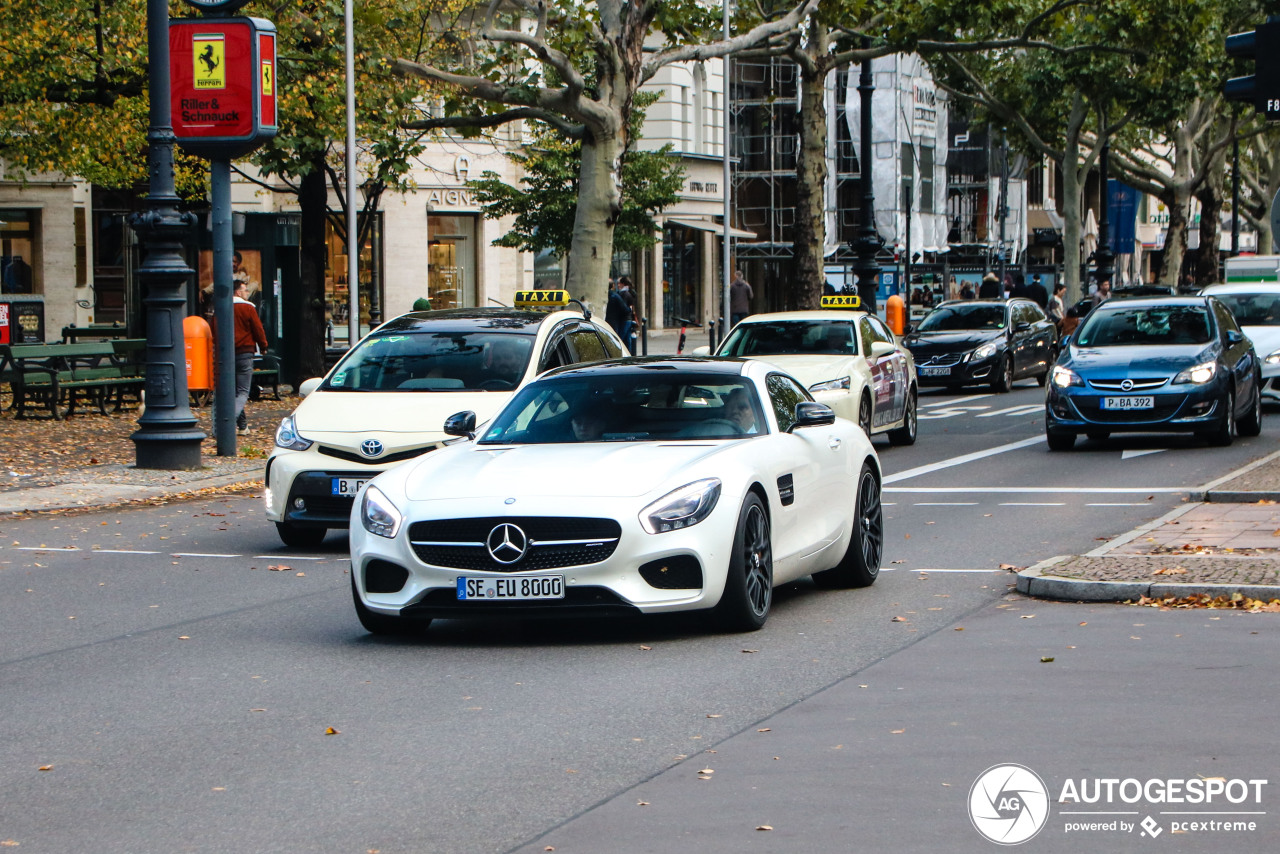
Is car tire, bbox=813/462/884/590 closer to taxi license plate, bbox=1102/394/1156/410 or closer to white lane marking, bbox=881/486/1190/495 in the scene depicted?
white lane marking, bbox=881/486/1190/495

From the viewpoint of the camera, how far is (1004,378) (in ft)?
106

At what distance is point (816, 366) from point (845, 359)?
0.40 meters

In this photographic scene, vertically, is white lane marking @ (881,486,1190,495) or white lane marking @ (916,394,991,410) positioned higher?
white lane marking @ (916,394,991,410)

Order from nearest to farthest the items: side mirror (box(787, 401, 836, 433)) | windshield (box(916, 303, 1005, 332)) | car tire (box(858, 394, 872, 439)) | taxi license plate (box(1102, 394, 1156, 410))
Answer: side mirror (box(787, 401, 836, 433)) → taxi license plate (box(1102, 394, 1156, 410)) → car tire (box(858, 394, 872, 439)) → windshield (box(916, 303, 1005, 332))

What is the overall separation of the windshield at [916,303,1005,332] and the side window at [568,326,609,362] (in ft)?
Result: 59.5

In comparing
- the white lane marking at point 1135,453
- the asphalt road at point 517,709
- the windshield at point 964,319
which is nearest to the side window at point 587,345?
the asphalt road at point 517,709

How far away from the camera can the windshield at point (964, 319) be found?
3309 cm

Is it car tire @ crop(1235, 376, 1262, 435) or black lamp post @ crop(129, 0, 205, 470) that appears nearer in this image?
black lamp post @ crop(129, 0, 205, 470)

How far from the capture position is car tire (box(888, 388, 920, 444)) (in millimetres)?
21531

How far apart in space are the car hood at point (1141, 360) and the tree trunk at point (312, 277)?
14725mm

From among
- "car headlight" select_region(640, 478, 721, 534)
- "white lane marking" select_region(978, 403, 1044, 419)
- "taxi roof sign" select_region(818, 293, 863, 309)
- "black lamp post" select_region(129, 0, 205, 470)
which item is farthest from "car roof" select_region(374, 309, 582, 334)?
"taxi roof sign" select_region(818, 293, 863, 309)

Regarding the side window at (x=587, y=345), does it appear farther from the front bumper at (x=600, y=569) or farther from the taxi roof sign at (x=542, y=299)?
the taxi roof sign at (x=542, y=299)

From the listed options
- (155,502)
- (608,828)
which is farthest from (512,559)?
(155,502)

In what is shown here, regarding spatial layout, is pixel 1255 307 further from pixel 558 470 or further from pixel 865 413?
pixel 558 470
